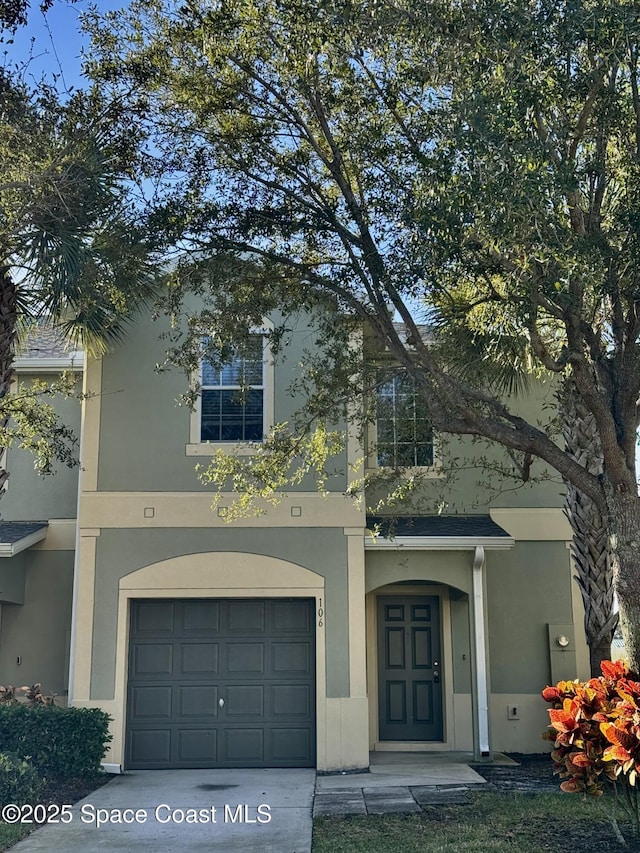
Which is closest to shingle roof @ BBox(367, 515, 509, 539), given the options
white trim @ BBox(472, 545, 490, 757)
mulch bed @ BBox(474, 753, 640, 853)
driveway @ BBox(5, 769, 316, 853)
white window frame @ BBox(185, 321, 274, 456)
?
white trim @ BBox(472, 545, 490, 757)

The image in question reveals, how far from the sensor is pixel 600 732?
24.9 feet

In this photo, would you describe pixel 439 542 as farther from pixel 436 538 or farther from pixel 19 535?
pixel 19 535

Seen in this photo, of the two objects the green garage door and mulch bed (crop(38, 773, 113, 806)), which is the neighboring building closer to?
the green garage door

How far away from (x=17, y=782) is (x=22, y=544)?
4437mm

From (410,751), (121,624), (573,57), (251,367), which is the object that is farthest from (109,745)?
(573,57)

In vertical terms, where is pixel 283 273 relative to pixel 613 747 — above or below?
above

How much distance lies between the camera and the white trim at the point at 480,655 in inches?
507

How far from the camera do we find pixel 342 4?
8641mm

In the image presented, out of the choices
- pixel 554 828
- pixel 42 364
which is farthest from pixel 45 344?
pixel 554 828

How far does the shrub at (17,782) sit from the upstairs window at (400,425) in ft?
20.1

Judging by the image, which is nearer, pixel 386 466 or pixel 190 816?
pixel 190 816

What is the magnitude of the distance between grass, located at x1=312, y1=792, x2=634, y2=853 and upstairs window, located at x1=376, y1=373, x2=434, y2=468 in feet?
15.6

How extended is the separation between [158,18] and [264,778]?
981 cm

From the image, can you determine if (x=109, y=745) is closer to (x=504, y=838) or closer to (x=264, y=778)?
(x=264, y=778)
